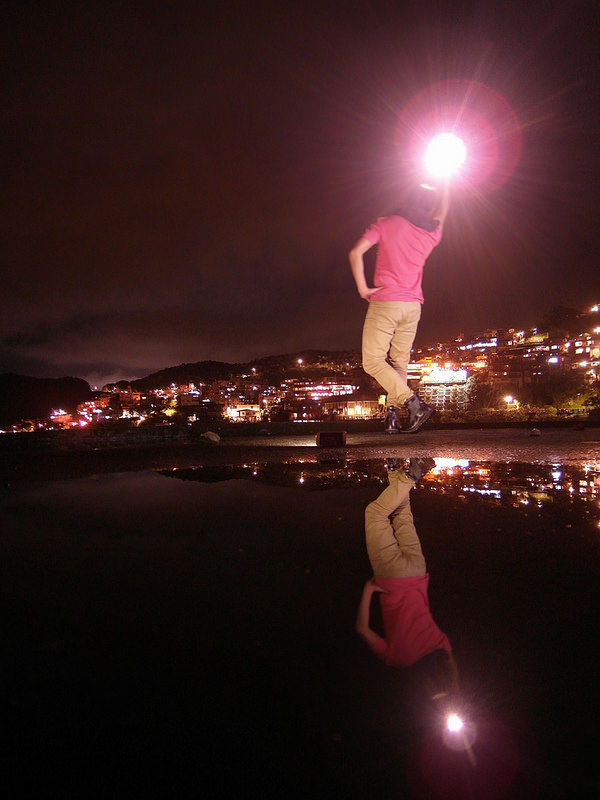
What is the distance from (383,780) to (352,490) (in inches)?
99.0

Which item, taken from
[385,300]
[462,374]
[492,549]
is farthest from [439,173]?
[462,374]

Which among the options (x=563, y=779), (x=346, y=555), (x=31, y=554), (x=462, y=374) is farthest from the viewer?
(x=462, y=374)

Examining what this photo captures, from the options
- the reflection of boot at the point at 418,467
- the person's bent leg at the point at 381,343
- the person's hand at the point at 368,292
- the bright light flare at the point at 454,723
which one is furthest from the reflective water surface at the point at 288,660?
the person's hand at the point at 368,292

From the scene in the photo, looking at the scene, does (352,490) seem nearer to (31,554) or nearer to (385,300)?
(385,300)

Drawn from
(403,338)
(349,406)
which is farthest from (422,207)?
(349,406)

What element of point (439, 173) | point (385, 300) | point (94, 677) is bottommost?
point (94, 677)

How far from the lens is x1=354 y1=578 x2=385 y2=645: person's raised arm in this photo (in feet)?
3.88

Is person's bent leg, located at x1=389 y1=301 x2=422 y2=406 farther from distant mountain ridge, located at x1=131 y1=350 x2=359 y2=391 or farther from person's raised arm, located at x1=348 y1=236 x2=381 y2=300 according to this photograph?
distant mountain ridge, located at x1=131 y1=350 x2=359 y2=391

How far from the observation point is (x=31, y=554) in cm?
198

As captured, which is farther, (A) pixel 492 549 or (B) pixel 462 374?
(B) pixel 462 374

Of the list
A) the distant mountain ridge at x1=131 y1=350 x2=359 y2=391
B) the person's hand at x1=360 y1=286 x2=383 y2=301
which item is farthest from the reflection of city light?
the distant mountain ridge at x1=131 y1=350 x2=359 y2=391

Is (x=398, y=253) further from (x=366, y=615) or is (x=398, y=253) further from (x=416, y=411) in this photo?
(x=366, y=615)

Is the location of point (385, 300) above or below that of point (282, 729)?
above

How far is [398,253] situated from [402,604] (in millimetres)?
2831
